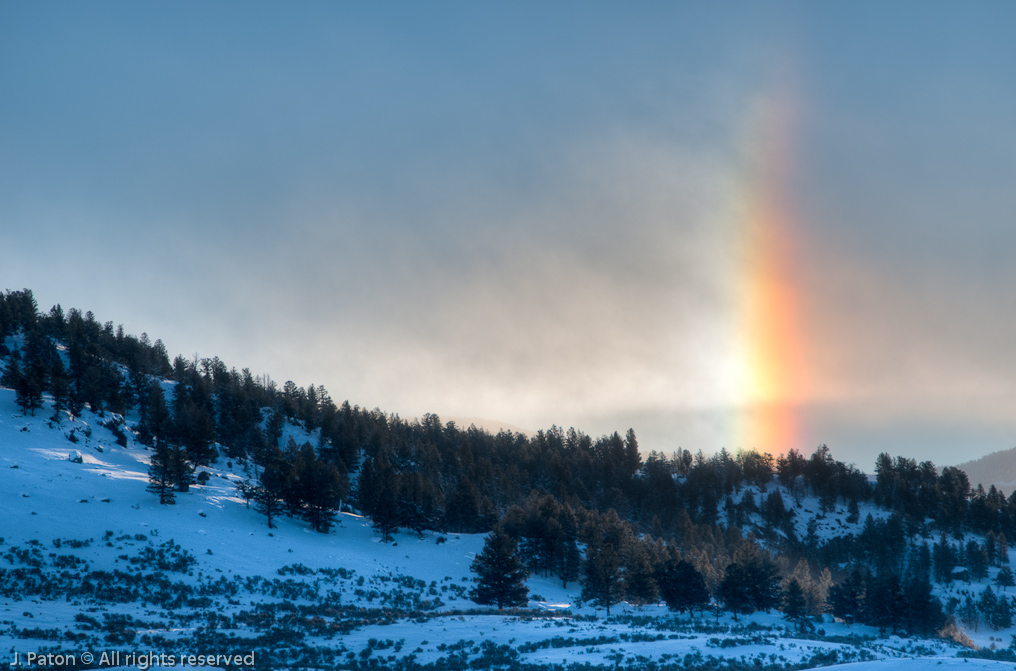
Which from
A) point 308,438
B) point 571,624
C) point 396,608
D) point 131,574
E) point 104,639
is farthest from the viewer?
point 308,438

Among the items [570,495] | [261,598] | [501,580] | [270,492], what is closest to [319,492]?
[270,492]

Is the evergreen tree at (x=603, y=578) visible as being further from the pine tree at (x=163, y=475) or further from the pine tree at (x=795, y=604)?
the pine tree at (x=163, y=475)

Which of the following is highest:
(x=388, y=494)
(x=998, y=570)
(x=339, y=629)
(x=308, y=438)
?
(x=308, y=438)

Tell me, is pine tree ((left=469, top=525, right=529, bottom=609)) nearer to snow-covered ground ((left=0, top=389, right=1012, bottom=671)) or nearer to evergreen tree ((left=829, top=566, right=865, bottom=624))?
snow-covered ground ((left=0, top=389, right=1012, bottom=671))

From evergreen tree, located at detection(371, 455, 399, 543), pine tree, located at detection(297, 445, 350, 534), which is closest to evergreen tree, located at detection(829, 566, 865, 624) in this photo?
evergreen tree, located at detection(371, 455, 399, 543)

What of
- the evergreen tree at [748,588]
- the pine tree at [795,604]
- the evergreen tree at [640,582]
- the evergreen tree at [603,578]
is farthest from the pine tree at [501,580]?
the pine tree at [795,604]

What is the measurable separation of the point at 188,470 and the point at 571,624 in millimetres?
55743

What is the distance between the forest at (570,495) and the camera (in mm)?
67500

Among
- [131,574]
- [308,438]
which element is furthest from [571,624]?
[308,438]

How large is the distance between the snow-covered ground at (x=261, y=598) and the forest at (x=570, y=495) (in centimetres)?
369

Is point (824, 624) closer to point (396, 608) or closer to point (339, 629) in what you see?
point (396, 608)

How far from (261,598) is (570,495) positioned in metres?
77.2

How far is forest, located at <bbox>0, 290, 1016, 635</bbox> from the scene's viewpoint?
6750cm

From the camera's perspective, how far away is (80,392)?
294 ft
